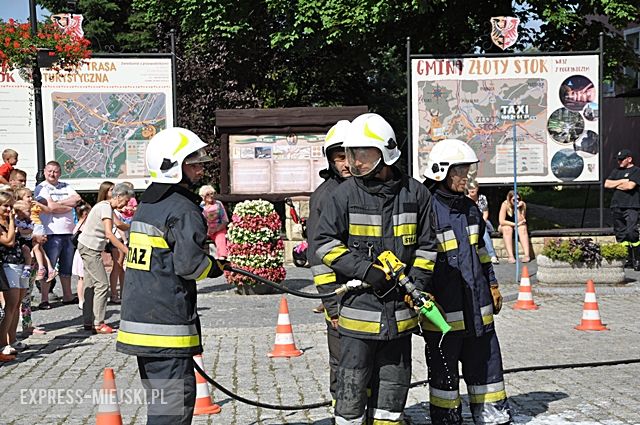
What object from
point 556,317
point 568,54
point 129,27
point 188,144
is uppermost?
point 129,27

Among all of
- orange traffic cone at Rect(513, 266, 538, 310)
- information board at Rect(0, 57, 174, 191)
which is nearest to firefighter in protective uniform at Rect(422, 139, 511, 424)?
orange traffic cone at Rect(513, 266, 538, 310)

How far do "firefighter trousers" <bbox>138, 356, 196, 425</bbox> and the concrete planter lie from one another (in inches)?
391

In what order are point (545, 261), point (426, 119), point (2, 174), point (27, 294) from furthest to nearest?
point (426, 119), point (545, 261), point (2, 174), point (27, 294)

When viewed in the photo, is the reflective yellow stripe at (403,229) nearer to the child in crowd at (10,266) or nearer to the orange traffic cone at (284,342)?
the orange traffic cone at (284,342)

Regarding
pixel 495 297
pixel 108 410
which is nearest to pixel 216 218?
pixel 495 297

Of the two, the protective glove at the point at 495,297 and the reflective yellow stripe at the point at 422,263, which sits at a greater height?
the reflective yellow stripe at the point at 422,263

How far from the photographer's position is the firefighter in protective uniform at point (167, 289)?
5.80 m

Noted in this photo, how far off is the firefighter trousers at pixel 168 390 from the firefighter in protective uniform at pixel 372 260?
0.92 meters

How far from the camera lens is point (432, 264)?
611 cm

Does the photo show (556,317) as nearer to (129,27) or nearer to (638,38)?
(129,27)

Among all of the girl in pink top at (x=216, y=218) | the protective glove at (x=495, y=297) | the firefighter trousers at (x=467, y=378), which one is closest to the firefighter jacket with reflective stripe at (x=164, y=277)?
the firefighter trousers at (x=467, y=378)

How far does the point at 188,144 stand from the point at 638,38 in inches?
1733

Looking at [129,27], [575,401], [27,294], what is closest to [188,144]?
[575,401]

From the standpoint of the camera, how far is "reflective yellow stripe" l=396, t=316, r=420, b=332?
597 cm
